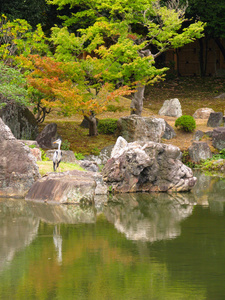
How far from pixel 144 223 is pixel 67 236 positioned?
2.45 meters

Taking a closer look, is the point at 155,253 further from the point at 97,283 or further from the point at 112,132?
the point at 112,132

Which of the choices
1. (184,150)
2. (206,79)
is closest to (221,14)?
(206,79)

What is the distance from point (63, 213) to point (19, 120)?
1199 centimetres

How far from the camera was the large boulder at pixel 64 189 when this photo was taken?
16.0 m

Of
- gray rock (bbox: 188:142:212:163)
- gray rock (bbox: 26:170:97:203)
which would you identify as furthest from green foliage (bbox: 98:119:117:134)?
gray rock (bbox: 26:170:97:203)

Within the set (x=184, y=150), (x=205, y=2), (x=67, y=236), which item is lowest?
(x=184, y=150)

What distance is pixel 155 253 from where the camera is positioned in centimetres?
1070

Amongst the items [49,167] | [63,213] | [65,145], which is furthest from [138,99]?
[63,213]

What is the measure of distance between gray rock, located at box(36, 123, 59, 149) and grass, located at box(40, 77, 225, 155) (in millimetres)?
1043

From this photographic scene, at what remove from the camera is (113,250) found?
1091 centimetres

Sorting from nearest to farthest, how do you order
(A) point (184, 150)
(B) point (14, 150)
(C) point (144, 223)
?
(C) point (144, 223), (B) point (14, 150), (A) point (184, 150)

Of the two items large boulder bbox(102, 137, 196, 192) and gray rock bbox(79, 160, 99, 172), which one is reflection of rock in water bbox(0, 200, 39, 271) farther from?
gray rock bbox(79, 160, 99, 172)

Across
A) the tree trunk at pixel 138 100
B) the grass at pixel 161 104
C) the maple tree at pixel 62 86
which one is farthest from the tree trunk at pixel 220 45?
the maple tree at pixel 62 86

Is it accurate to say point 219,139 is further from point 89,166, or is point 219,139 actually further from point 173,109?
point 89,166
